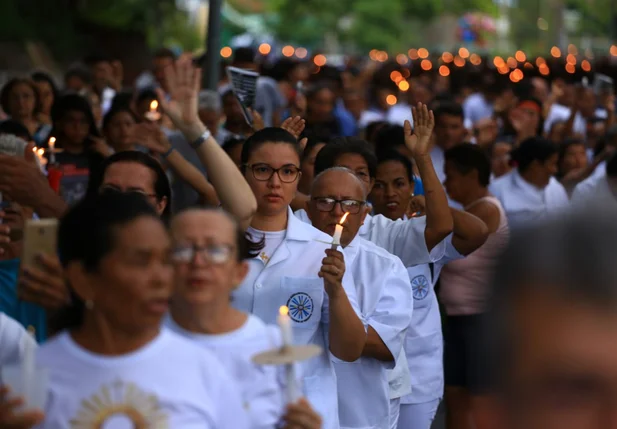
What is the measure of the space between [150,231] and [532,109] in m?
9.81

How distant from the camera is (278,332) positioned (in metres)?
3.63

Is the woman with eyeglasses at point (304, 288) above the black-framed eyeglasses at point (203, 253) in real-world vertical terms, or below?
below

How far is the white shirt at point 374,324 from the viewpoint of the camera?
16.6ft

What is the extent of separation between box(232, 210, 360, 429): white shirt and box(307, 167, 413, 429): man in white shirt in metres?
0.33

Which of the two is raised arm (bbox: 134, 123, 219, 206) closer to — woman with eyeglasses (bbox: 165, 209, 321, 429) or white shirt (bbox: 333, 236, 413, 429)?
white shirt (bbox: 333, 236, 413, 429)

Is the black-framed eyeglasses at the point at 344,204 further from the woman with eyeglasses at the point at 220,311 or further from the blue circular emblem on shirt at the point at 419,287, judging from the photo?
the woman with eyeglasses at the point at 220,311

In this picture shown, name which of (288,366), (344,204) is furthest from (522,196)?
(288,366)

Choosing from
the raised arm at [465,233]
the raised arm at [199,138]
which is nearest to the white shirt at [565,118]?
the raised arm at [465,233]

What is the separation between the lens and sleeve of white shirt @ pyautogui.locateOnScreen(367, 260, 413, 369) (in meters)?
5.06

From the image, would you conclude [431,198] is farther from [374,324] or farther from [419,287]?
[374,324]

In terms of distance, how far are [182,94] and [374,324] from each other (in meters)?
1.36

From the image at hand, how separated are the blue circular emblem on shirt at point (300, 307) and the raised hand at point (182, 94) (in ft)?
2.66

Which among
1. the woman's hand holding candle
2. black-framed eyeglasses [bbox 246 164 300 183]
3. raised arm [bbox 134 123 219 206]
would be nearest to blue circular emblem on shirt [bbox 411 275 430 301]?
raised arm [bbox 134 123 219 206]

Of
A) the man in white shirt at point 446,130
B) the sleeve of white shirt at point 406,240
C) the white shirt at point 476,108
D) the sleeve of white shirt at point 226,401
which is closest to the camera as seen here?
the sleeve of white shirt at point 226,401
